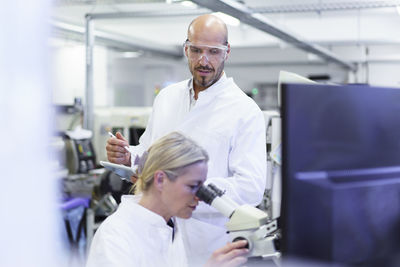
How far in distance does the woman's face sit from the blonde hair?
13 mm

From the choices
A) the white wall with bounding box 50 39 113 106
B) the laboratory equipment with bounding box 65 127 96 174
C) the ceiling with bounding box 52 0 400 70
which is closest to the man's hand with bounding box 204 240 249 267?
the white wall with bounding box 50 39 113 106

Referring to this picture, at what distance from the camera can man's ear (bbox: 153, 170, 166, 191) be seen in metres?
1.19

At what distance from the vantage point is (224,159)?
1.62 m

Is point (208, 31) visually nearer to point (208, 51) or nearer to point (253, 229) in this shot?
point (208, 51)

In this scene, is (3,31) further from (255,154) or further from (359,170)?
(255,154)

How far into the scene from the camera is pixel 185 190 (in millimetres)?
1168

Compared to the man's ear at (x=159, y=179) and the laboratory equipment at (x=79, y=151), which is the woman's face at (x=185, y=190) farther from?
the laboratory equipment at (x=79, y=151)

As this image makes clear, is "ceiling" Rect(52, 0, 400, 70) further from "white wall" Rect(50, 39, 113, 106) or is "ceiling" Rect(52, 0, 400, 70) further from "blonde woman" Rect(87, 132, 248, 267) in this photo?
"blonde woman" Rect(87, 132, 248, 267)

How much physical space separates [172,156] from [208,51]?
0.54 m

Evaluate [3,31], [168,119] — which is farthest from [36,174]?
[168,119]

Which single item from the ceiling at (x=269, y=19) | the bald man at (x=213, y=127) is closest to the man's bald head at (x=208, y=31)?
the bald man at (x=213, y=127)

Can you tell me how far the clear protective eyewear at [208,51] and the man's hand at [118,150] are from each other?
0.35 meters

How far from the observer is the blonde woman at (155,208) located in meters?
1.16

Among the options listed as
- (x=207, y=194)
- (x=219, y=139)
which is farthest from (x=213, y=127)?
(x=207, y=194)
